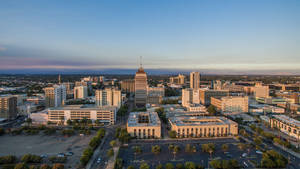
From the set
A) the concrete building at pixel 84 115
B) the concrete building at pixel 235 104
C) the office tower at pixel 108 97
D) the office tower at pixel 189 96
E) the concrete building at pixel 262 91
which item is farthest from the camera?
the concrete building at pixel 262 91

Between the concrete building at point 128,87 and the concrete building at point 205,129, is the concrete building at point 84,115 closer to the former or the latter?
the concrete building at point 205,129

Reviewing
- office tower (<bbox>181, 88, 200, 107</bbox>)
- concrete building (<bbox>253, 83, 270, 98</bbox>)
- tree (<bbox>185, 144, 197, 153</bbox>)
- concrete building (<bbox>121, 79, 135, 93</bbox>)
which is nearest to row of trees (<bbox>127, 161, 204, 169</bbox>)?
tree (<bbox>185, 144, 197, 153</bbox>)

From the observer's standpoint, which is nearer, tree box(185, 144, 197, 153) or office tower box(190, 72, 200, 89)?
tree box(185, 144, 197, 153)

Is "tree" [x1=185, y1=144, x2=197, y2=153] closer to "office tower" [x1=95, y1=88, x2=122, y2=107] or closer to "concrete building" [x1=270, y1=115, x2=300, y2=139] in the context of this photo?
"concrete building" [x1=270, y1=115, x2=300, y2=139]

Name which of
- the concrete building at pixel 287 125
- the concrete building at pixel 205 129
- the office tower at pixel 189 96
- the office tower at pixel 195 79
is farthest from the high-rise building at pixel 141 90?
the concrete building at pixel 287 125

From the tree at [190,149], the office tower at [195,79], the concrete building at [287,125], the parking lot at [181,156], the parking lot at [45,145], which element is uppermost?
the office tower at [195,79]

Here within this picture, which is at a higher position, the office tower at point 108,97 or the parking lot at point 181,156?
the office tower at point 108,97

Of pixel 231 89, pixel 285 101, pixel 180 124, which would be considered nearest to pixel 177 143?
pixel 180 124

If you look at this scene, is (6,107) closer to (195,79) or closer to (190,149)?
(190,149)
